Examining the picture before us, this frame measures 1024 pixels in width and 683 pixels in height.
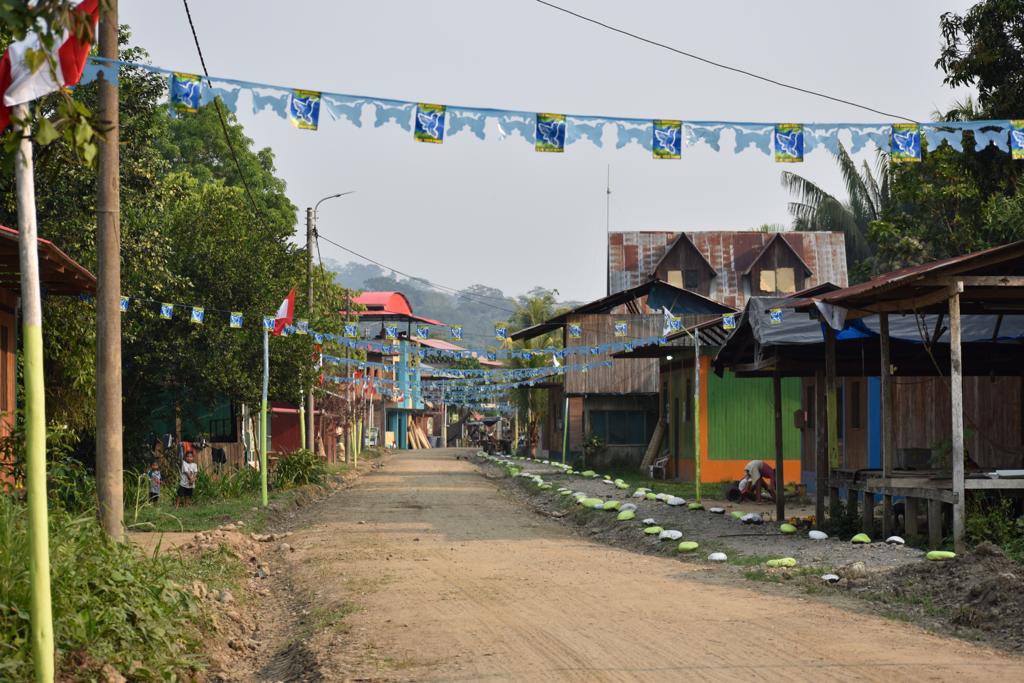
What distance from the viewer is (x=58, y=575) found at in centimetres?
852

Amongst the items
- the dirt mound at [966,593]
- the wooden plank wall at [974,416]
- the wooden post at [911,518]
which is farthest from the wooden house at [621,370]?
the dirt mound at [966,593]

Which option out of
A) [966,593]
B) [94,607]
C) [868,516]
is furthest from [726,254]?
[94,607]

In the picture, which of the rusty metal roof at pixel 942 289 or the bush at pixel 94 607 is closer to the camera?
the bush at pixel 94 607

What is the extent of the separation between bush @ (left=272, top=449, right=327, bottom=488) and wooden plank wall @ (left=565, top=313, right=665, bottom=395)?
1334 cm

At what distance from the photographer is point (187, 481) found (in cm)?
2461

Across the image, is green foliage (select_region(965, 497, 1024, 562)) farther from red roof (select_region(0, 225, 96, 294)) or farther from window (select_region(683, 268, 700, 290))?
window (select_region(683, 268, 700, 290))

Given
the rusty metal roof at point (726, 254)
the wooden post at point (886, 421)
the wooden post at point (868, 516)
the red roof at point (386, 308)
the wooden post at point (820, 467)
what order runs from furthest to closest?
the red roof at point (386, 308), the rusty metal roof at point (726, 254), the wooden post at point (820, 467), the wooden post at point (868, 516), the wooden post at point (886, 421)

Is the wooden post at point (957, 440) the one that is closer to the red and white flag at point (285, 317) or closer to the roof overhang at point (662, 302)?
the red and white flag at point (285, 317)

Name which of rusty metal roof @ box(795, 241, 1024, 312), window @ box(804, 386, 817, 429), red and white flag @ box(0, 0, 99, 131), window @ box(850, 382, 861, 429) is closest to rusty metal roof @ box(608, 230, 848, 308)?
window @ box(804, 386, 817, 429)

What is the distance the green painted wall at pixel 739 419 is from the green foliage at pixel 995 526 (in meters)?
18.6

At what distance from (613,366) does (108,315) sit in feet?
108

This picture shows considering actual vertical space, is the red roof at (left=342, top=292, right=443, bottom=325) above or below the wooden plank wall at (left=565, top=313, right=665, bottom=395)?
above

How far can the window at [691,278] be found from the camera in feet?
171

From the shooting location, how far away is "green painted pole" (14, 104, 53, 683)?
620cm
